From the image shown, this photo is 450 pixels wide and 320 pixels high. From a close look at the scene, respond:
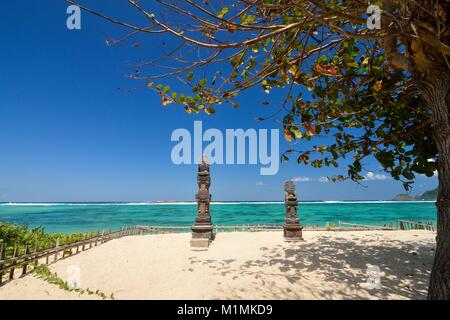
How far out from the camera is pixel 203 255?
439 inches

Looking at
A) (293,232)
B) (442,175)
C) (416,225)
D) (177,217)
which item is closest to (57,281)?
(442,175)

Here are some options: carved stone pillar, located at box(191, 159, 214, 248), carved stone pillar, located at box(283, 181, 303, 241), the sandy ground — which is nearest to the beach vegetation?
the sandy ground

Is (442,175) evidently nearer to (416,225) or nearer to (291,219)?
(291,219)

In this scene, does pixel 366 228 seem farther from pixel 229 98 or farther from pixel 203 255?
pixel 229 98

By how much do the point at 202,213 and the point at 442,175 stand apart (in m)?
11.1

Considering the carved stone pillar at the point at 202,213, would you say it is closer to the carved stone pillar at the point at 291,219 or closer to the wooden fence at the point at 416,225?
the carved stone pillar at the point at 291,219

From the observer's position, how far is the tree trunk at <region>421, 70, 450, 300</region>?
327 cm

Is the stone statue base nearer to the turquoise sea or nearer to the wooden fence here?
the wooden fence

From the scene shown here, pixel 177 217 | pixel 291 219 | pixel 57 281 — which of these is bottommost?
pixel 177 217

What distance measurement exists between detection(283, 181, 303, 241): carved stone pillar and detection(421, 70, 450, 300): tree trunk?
10.8 meters

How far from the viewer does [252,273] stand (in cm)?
782

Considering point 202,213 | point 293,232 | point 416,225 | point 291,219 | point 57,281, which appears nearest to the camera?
point 57,281

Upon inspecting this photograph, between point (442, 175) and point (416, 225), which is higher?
point (442, 175)
